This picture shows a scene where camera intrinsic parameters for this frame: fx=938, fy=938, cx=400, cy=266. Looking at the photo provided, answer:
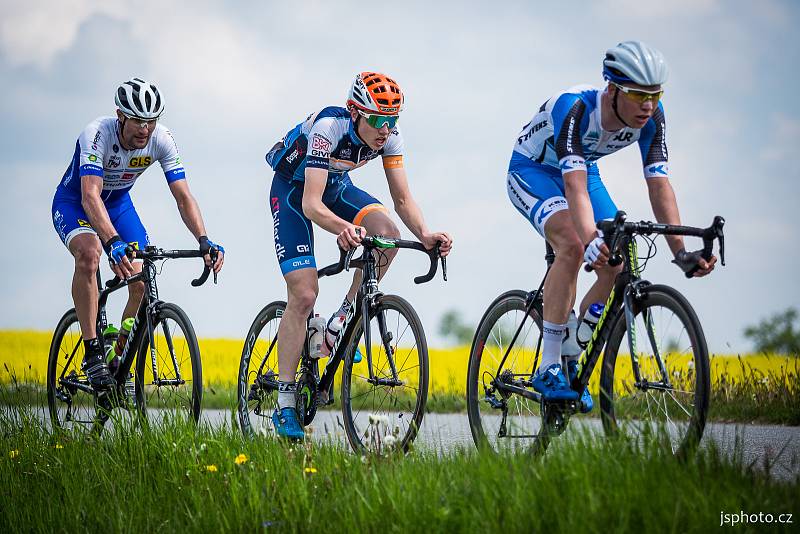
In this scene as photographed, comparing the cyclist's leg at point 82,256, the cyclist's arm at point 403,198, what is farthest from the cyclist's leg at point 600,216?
the cyclist's leg at point 82,256

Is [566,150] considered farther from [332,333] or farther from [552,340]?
[332,333]

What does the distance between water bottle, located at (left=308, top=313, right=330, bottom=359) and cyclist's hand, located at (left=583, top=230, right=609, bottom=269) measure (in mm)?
2784

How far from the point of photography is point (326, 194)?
7.91 meters

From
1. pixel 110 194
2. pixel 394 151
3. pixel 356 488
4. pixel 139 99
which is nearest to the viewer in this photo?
pixel 356 488

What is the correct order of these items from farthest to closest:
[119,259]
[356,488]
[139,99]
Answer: [139,99], [119,259], [356,488]

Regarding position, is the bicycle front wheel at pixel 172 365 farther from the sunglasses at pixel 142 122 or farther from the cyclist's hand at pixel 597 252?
the cyclist's hand at pixel 597 252

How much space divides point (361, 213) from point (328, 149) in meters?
0.73

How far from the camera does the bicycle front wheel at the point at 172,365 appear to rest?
7.70 metres

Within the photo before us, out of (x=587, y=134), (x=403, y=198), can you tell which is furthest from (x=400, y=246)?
(x=587, y=134)

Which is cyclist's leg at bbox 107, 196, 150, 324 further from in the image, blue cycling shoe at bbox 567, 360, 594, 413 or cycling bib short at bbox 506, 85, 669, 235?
blue cycling shoe at bbox 567, 360, 594, 413

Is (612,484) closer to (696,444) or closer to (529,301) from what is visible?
(696,444)

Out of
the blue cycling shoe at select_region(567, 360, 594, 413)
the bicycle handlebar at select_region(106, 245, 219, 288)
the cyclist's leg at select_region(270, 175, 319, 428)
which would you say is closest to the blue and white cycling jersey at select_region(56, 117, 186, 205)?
the bicycle handlebar at select_region(106, 245, 219, 288)

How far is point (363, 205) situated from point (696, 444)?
3670mm

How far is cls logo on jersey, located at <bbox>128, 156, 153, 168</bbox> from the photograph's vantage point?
30.1 ft
